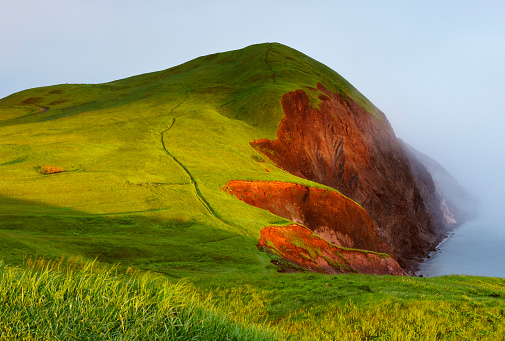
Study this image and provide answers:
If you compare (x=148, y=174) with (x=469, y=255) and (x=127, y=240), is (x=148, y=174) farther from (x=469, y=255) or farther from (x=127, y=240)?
(x=469, y=255)

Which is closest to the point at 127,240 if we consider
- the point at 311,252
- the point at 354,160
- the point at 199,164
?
the point at 311,252

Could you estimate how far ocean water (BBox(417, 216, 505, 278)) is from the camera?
67.2m

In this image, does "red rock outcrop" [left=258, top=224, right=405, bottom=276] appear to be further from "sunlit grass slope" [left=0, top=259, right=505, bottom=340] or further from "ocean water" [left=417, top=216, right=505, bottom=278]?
"ocean water" [left=417, top=216, right=505, bottom=278]

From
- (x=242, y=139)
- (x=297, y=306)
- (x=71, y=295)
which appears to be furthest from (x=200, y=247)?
(x=242, y=139)

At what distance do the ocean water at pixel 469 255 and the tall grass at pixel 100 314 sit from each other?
209 ft

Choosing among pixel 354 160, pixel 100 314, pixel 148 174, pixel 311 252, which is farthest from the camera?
pixel 354 160

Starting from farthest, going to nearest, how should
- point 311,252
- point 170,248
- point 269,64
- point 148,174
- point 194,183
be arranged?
point 269,64 < point 148,174 < point 194,183 < point 311,252 < point 170,248

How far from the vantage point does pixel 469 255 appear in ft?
264

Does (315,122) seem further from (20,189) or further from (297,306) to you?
(297,306)

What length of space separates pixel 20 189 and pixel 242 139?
3386cm

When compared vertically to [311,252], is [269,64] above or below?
above

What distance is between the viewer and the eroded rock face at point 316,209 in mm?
41312

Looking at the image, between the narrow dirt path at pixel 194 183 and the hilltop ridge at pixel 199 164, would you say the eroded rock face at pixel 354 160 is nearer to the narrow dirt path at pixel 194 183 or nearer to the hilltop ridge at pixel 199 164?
the hilltop ridge at pixel 199 164

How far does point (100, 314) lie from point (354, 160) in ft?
233
